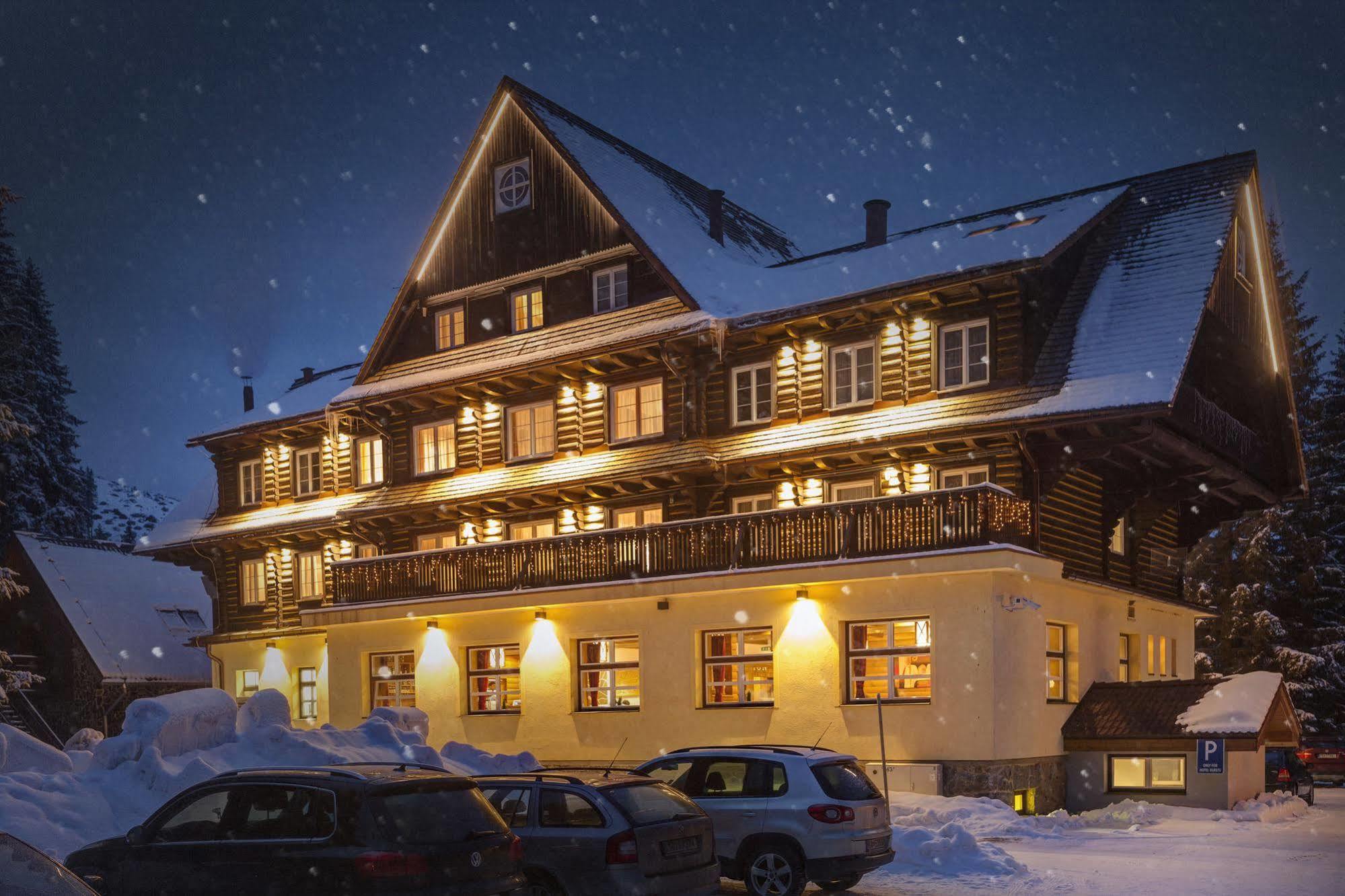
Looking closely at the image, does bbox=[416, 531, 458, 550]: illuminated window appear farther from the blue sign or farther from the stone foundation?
the blue sign

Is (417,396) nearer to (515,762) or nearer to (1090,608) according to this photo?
(515,762)

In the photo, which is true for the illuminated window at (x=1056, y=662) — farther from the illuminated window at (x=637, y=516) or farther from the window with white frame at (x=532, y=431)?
the window with white frame at (x=532, y=431)

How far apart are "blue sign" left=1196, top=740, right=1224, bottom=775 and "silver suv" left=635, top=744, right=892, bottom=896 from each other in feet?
38.8

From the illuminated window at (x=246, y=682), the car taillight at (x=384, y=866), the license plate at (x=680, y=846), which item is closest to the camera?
the car taillight at (x=384, y=866)

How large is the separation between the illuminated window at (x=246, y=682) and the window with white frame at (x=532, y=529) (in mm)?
11946

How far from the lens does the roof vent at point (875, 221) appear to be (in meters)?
33.8

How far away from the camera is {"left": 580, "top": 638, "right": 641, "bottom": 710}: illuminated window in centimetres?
2894

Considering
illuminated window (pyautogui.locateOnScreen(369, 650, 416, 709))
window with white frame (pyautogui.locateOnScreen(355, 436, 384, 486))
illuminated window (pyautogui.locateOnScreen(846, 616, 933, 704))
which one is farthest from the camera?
window with white frame (pyautogui.locateOnScreen(355, 436, 384, 486))

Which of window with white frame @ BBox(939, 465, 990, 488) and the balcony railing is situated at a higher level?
A: window with white frame @ BBox(939, 465, 990, 488)

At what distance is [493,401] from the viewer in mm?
33969

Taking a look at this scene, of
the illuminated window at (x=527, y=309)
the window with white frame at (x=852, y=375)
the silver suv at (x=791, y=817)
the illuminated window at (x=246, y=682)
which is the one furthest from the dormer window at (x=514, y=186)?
the silver suv at (x=791, y=817)

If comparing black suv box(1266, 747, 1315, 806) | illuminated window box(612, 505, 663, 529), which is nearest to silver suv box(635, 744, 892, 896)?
illuminated window box(612, 505, 663, 529)

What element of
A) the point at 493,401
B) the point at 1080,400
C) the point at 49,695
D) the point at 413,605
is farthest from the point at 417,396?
the point at 49,695

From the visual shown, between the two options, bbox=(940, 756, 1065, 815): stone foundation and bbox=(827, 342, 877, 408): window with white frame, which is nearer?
bbox=(940, 756, 1065, 815): stone foundation
